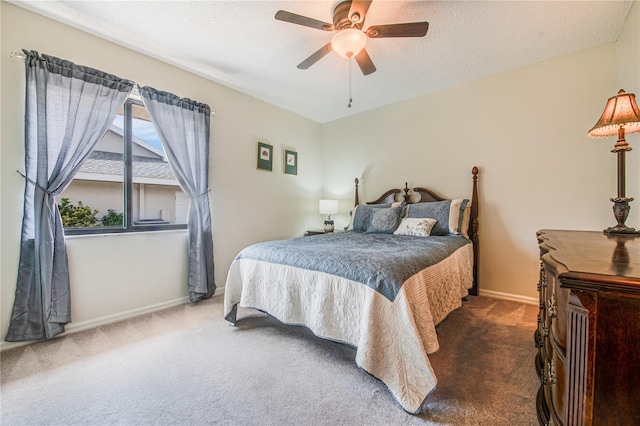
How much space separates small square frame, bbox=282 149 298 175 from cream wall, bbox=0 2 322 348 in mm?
95

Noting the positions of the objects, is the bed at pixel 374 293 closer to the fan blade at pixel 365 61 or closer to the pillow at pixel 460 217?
the pillow at pixel 460 217

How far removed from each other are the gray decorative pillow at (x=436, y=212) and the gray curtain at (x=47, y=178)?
11.3 ft

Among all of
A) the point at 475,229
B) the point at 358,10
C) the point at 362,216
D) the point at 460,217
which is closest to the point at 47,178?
the point at 358,10

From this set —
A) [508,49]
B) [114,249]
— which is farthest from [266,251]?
[508,49]

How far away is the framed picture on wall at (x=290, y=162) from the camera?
14.0ft

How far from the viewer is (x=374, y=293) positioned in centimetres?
155

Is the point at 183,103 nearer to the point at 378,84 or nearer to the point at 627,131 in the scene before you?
the point at 378,84

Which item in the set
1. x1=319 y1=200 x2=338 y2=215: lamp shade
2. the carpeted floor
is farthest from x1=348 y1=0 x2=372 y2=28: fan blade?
x1=319 y1=200 x2=338 y2=215: lamp shade

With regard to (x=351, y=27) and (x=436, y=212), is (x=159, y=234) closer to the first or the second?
(x=351, y=27)

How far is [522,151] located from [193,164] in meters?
3.69

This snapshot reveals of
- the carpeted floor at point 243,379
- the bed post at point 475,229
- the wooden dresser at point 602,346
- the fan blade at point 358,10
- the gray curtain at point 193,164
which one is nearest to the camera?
the wooden dresser at point 602,346

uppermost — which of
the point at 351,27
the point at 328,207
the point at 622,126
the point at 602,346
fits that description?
the point at 351,27

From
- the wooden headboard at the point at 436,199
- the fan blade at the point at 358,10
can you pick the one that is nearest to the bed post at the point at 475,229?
the wooden headboard at the point at 436,199

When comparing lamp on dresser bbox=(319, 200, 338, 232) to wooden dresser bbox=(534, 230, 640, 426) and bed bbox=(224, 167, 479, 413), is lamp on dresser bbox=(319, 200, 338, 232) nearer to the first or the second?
bed bbox=(224, 167, 479, 413)
